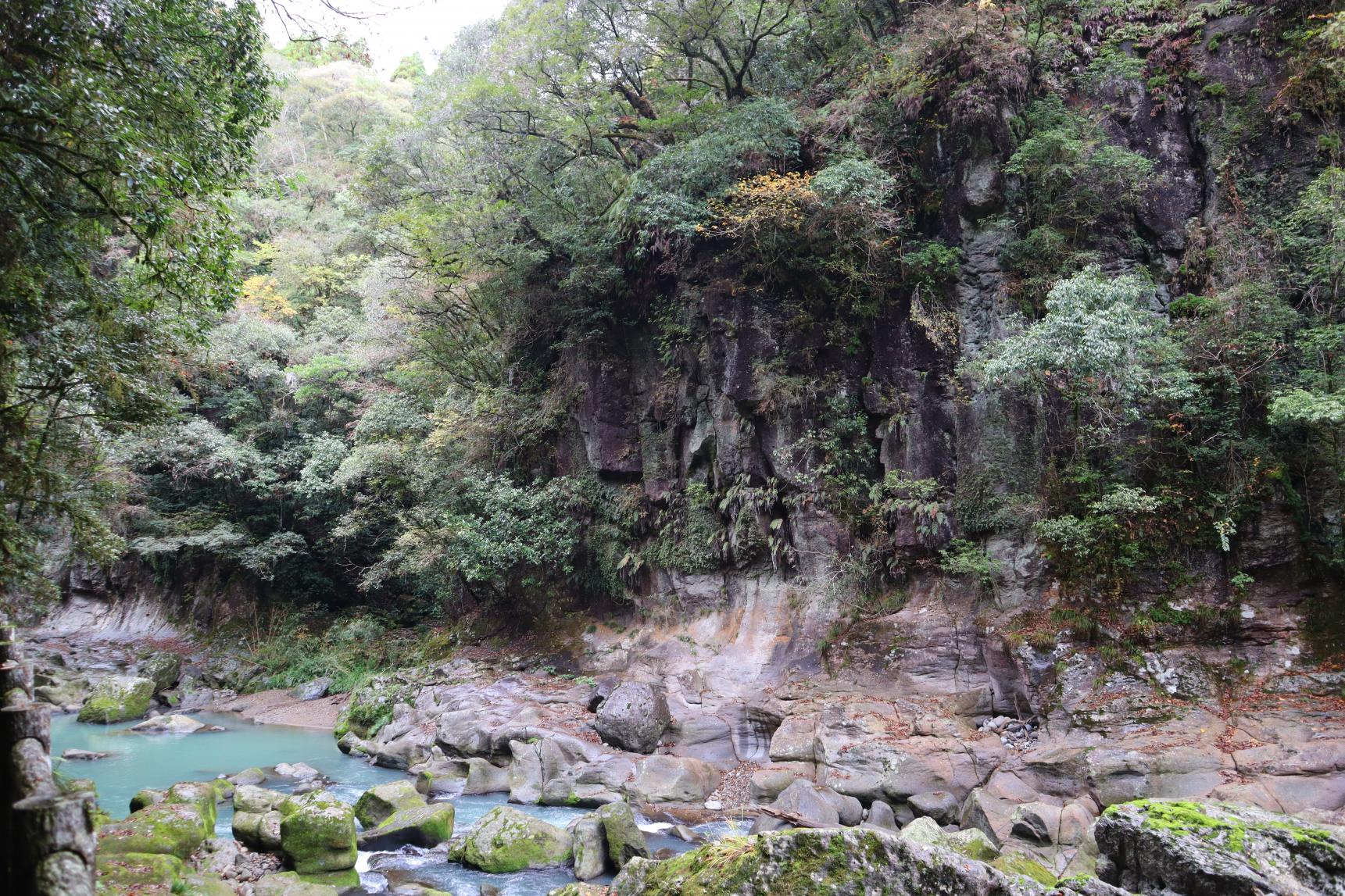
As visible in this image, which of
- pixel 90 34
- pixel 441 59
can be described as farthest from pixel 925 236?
pixel 441 59

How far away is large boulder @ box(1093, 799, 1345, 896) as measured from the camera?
4.22 m

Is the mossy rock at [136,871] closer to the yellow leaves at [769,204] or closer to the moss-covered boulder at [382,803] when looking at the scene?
the moss-covered boulder at [382,803]

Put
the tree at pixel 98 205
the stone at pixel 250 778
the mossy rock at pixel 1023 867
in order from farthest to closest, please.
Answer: the stone at pixel 250 778 < the tree at pixel 98 205 < the mossy rock at pixel 1023 867

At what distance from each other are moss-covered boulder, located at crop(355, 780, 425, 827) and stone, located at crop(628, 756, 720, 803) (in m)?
3.18

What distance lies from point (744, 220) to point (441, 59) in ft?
68.5

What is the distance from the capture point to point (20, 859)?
3705 mm

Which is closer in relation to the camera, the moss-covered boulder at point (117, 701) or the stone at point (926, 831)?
the stone at point (926, 831)

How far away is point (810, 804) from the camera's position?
9.48 metres

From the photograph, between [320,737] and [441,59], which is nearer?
[320,737]

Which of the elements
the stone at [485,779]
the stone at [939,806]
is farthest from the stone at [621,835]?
the stone at [485,779]

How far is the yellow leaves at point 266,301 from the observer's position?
2573 centimetres

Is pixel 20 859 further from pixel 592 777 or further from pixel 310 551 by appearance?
pixel 310 551

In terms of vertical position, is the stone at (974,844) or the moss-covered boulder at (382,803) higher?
the stone at (974,844)

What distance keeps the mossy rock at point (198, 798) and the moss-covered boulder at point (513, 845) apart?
10.0ft
